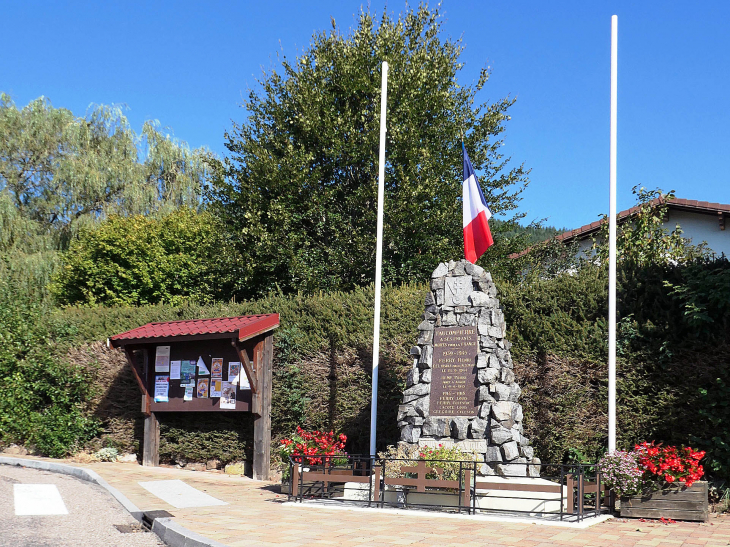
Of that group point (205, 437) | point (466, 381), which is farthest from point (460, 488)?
point (205, 437)

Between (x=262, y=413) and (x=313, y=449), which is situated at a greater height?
(x=262, y=413)

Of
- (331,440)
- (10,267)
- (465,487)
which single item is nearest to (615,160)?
(465,487)

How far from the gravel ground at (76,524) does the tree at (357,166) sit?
8802 mm

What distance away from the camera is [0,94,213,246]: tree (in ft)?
84.3

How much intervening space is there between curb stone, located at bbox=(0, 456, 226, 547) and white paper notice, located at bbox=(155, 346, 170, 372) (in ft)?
7.58

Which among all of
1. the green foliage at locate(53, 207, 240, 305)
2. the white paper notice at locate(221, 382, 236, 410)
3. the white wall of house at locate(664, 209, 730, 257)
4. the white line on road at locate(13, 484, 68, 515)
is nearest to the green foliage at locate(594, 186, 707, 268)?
the white wall of house at locate(664, 209, 730, 257)

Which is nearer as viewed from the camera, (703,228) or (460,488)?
(460,488)

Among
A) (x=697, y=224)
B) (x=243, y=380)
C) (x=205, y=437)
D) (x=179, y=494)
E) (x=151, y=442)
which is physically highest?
(x=697, y=224)

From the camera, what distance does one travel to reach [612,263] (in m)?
9.59

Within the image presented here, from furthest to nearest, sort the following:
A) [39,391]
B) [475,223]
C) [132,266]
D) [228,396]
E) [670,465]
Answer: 1. [132,266]
2. [39,391]
3. [228,396]
4. [475,223]
5. [670,465]

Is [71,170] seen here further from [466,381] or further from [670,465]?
[670,465]

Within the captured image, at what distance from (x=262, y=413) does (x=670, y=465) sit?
678 centimetres

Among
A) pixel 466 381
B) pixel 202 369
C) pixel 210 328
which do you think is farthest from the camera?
pixel 202 369

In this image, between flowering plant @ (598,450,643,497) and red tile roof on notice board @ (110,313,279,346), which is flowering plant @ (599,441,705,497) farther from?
red tile roof on notice board @ (110,313,279,346)
